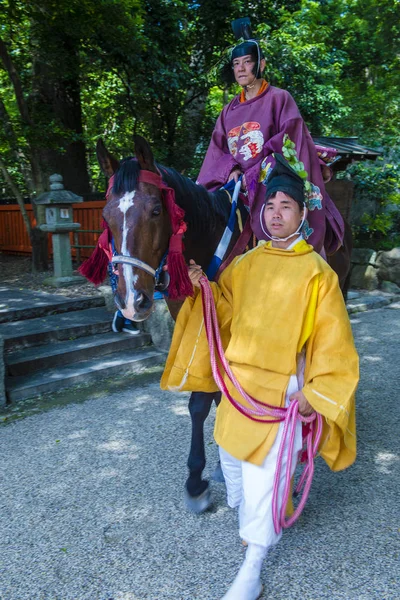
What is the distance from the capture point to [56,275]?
7.98m

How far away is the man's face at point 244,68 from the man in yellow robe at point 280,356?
1.06 m

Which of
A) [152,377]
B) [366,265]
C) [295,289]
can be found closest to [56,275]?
[152,377]

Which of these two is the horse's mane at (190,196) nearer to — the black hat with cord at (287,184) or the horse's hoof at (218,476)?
the black hat with cord at (287,184)

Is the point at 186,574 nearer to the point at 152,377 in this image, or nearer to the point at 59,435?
the point at 59,435

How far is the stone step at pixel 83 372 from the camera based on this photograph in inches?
178

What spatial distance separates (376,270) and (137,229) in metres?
8.44

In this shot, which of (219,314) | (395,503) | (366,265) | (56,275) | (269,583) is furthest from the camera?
(366,265)

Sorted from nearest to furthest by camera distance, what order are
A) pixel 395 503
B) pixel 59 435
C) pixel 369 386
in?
pixel 395 503 < pixel 59 435 < pixel 369 386

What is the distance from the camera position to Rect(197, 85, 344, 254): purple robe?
2.70 metres

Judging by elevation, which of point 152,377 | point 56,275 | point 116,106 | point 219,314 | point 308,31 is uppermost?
point 308,31

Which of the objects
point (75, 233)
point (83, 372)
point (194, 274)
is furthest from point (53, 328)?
point (75, 233)

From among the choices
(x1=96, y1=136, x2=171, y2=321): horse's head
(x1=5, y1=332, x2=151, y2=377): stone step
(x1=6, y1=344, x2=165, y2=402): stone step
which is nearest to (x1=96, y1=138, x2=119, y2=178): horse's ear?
(x1=96, y1=136, x2=171, y2=321): horse's head

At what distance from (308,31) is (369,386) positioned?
8.02m

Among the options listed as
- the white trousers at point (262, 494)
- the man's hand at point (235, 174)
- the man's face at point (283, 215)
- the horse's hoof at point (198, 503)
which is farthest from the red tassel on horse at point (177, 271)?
the horse's hoof at point (198, 503)
